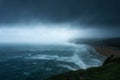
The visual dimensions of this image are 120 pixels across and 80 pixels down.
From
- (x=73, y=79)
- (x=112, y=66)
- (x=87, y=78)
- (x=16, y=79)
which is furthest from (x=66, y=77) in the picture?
(x=16, y=79)

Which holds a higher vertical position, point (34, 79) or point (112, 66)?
point (112, 66)

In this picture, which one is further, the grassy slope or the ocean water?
the ocean water

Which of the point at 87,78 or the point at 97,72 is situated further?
the point at 97,72

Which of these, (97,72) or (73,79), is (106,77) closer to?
(97,72)

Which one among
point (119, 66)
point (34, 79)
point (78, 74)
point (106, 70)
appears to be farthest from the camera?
point (34, 79)

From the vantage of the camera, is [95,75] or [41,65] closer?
[95,75]

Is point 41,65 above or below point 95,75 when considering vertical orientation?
below

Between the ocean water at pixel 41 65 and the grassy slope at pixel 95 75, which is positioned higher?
the grassy slope at pixel 95 75

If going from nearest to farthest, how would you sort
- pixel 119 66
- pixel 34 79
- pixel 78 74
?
pixel 78 74
pixel 119 66
pixel 34 79

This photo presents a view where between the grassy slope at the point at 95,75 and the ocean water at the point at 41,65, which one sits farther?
the ocean water at the point at 41,65

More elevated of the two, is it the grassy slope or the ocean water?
the grassy slope
